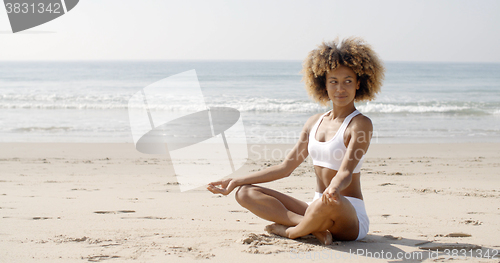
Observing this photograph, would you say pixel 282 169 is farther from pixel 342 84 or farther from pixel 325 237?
pixel 342 84

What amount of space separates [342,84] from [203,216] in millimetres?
1779

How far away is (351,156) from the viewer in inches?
99.0

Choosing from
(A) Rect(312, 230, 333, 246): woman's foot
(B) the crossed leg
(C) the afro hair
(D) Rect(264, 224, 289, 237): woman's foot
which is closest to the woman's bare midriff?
(B) the crossed leg

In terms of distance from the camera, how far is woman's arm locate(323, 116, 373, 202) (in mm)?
2383

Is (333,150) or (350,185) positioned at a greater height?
(333,150)

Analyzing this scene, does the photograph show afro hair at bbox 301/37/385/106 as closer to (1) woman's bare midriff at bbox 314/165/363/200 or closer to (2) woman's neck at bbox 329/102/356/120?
(2) woman's neck at bbox 329/102/356/120

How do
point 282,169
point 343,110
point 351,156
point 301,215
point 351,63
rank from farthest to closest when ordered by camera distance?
point 282,169
point 301,215
point 343,110
point 351,63
point 351,156

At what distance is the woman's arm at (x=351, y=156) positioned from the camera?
93.8 inches

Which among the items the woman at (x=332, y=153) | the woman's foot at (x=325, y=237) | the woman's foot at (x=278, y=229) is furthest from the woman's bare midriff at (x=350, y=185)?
the woman's foot at (x=278, y=229)

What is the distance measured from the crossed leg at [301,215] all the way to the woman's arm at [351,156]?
10 centimetres

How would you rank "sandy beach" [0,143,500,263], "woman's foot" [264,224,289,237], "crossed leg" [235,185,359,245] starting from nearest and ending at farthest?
"crossed leg" [235,185,359,245] < "sandy beach" [0,143,500,263] < "woman's foot" [264,224,289,237]

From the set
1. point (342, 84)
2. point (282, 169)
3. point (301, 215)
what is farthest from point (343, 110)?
point (301, 215)

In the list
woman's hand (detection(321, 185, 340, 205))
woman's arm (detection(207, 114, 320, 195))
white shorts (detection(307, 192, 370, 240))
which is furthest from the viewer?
woman's arm (detection(207, 114, 320, 195))

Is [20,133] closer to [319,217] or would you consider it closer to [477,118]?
[319,217]
